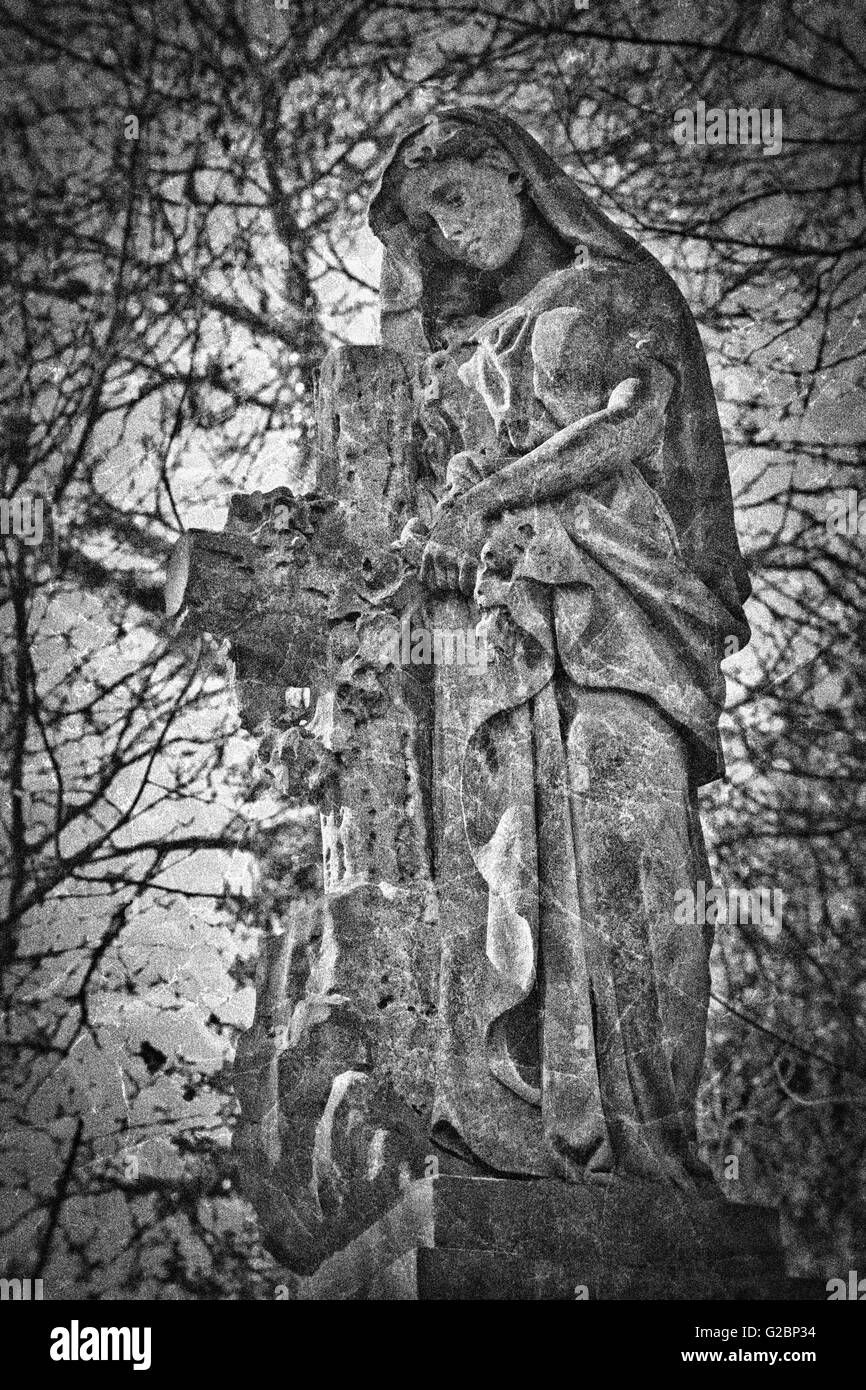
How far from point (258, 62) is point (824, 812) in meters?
3.28

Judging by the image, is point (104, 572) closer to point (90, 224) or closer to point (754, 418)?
point (90, 224)

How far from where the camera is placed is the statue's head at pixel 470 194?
7820 mm

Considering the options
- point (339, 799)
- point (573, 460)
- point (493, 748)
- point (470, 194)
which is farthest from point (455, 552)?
point (470, 194)

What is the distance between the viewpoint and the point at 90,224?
29.9 feet

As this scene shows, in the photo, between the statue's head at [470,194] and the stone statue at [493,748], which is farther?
the statue's head at [470,194]

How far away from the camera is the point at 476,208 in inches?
308

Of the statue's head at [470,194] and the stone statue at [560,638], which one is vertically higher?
the statue's head at [470,194]

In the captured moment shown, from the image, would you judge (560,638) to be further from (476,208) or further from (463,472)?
(476,208)

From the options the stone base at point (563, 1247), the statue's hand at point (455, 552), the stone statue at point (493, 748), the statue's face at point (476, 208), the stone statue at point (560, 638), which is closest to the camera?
the stone base at point (563, 1247)

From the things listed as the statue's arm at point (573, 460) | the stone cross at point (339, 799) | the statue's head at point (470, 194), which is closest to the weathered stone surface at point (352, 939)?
the stone cross at point (339, 799)

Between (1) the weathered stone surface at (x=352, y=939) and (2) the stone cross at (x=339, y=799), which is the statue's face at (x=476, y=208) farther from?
(1) the weathered stone surface at (x=352, y=939)

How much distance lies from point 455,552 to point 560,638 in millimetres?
396
